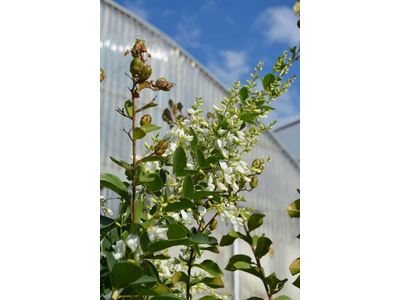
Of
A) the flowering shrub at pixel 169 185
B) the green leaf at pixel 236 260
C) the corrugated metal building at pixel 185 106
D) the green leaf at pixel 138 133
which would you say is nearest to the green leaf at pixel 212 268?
the flowering shrub at pixel 169 185

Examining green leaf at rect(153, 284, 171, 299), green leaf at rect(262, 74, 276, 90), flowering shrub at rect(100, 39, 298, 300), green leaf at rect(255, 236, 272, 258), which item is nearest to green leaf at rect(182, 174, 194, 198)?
flowering shrub at rect(100, 39, 298, 300)

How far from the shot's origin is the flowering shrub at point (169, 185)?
377 mm

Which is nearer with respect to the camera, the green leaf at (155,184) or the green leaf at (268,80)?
the green leaf at (155,184)

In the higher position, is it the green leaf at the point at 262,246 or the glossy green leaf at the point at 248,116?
the glossy green leaf at the point at 248,116

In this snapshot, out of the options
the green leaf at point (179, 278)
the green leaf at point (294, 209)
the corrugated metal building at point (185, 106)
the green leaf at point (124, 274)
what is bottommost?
the green leaf at point (179, 278)

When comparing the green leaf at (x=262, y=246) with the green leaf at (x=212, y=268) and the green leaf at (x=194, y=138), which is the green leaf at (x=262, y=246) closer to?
the green leaf at (x=212, y=268)

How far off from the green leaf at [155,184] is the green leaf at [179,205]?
0.11 feet
